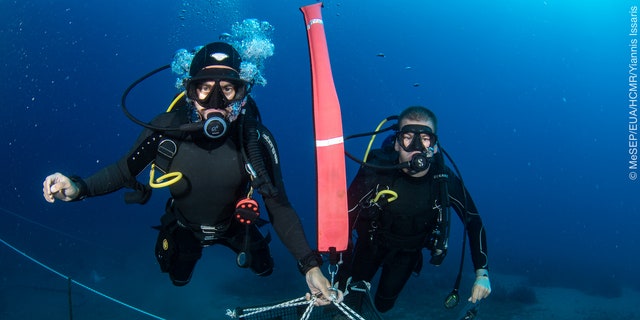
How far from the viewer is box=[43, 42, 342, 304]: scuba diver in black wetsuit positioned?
3.15 meters

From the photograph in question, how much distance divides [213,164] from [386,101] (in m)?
109

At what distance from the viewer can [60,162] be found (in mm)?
69875

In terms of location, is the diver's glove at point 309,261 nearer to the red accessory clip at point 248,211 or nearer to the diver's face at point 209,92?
the red accessory clip at point 248,211

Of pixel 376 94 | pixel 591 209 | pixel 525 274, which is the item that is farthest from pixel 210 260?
pixel 376 94

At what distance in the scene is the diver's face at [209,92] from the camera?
3316mm

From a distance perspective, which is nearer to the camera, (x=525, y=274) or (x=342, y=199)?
(x=342, y=199)

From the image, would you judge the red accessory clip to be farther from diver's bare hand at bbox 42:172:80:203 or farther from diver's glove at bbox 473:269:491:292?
diver's glove at bbox 473:269:491:292

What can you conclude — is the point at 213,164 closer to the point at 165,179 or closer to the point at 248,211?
the point at 165,179

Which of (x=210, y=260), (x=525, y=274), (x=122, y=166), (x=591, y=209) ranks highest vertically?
(x=122, y=166)

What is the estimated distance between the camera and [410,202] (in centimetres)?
467

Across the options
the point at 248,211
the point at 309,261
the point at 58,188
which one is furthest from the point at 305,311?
the point at 58,188

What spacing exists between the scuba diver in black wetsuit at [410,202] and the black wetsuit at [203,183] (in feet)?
4.29

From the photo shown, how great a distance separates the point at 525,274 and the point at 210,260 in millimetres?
13391

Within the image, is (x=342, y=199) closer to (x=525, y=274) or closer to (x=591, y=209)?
(x=525, y=274)
